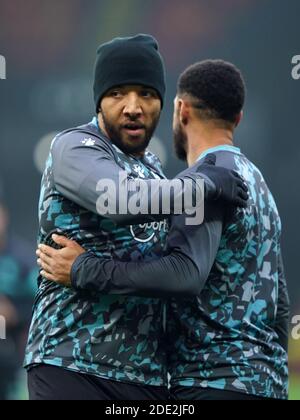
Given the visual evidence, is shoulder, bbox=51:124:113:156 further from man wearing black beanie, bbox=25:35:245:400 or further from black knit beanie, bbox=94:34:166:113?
black knit beanie, bbox=94:34:166:113

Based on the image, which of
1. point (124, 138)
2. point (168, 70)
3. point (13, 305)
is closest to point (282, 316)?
point (124, 138)

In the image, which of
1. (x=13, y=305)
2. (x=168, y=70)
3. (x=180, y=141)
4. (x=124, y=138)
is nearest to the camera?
(x=124, y=138)

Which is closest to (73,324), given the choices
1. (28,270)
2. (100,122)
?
(100,122)

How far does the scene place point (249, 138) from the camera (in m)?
6.63

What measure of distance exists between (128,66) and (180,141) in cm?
32

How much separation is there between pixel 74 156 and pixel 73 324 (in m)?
0.50

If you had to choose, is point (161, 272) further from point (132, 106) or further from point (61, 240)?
point (132, 106)

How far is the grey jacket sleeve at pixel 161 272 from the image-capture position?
241cm

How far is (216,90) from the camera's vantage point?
2656 millimetres

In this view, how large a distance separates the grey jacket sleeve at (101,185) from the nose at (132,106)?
0.54ft

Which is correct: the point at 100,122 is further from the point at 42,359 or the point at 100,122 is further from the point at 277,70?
the point at 277,70

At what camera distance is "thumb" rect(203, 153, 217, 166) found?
2.54 metres

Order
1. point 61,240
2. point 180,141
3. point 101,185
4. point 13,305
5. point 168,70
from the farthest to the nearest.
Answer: point 168,70, point 13,305, point 180,141, point 61,240, point 101,185

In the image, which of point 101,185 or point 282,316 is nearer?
point 101,185
